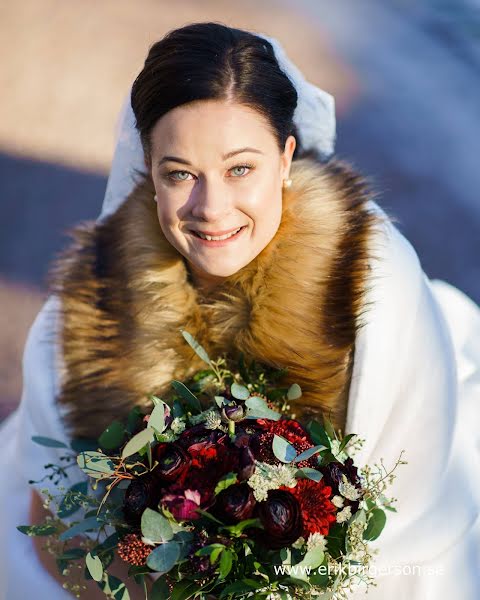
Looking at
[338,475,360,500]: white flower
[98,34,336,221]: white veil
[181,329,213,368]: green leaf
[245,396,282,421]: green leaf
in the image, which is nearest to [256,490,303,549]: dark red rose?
[338,475,360,500]: white flower

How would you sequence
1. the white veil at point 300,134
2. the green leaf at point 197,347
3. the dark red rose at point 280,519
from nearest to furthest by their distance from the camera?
1. the dark red rose at point 280,519
2. the green leaf at point 197,347
3. the white veil at point 300,134

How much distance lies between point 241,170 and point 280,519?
30.7 inches

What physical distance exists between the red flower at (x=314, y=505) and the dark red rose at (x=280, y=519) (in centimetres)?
3

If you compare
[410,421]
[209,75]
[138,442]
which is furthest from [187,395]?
[209,75]

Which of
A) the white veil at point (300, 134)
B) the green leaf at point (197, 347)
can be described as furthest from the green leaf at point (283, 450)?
the white veil at point (300, 134)

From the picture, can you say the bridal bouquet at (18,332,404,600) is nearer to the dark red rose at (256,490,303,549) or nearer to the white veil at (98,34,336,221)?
the dark red rose at (256,490,303,549)

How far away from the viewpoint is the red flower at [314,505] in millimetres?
1447

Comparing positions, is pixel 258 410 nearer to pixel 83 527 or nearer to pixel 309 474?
pixel 309 474

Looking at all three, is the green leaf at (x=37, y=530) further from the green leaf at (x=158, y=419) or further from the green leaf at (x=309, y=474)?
the green leaf at (x=309, y=474)

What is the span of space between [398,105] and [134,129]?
300cm

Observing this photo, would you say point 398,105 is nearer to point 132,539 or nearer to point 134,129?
point 134,129

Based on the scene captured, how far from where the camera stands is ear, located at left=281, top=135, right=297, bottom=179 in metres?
1.96

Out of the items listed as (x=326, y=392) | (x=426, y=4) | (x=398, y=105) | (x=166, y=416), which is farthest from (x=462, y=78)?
(x=166, y=416)

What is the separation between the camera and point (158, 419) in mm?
1596
